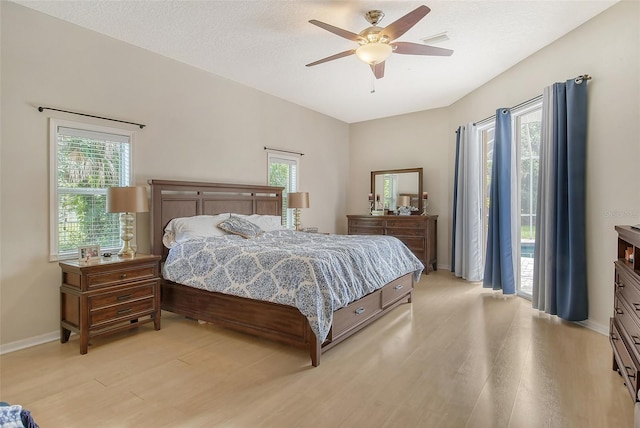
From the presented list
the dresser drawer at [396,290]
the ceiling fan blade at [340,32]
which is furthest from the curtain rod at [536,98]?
the dresser drawer at [396,290]

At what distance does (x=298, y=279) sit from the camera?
8.72ft

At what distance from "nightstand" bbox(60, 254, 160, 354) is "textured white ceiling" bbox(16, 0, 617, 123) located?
2.20 m

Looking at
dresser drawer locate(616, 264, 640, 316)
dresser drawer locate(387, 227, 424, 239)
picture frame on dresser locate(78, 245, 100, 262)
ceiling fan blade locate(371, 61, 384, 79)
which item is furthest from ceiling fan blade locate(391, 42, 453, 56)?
dresser drawer locate(387, 227, 424, 239)

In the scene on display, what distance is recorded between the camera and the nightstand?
284 cm

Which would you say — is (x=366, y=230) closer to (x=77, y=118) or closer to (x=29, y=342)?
(x=77, y=118)

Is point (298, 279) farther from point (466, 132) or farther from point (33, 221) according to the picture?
point (466, 132)

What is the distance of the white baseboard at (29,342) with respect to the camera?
284 centimetres

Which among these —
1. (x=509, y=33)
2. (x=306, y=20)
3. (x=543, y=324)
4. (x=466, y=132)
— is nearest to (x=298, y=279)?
(x=306, y=20)

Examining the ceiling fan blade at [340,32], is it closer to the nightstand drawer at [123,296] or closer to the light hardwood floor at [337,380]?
the light hardwood floor at [337,380]

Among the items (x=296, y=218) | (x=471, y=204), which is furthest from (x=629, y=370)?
(x=296, y=218)

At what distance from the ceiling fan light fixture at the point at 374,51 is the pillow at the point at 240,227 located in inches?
88.8

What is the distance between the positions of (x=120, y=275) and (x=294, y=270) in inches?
64.1

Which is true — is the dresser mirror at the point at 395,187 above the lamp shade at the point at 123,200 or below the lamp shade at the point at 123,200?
above

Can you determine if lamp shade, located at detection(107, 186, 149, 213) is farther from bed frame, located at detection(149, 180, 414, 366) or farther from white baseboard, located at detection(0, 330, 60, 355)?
white baseboard, located at detection(0, 330, 60, 355)
